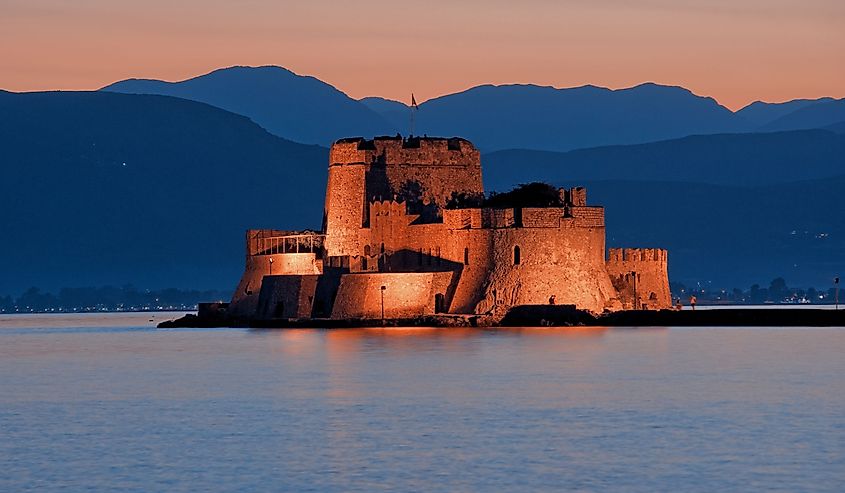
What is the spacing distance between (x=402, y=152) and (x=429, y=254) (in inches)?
326

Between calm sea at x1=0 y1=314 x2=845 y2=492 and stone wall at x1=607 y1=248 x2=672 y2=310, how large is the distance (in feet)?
22.7

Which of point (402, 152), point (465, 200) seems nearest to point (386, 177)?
point (402, 152)

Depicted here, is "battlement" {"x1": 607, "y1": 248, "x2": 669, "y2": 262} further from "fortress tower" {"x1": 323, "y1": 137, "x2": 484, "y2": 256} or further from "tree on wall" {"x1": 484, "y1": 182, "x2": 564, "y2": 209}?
"fortress tower" {"x1": 323, "y1": 137, "x2": 484, "y2": 256}

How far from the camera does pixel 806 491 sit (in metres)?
32.4

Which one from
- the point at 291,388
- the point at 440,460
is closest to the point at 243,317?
the point at 291,388

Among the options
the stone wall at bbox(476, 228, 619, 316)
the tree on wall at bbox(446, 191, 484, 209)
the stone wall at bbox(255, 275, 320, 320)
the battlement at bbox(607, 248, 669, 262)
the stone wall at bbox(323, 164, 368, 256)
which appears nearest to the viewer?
the stone wall at bbox(476, 228, 619, 316)

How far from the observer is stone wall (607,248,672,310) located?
8362cm

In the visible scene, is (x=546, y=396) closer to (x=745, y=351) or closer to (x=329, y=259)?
(x=745, y=351)

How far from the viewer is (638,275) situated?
3327 inches

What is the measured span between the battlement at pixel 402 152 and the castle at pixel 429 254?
0.05 metres

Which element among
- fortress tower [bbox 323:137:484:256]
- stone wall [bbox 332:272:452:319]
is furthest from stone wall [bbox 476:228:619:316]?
fortress tower [bbox 323:137:484:256]

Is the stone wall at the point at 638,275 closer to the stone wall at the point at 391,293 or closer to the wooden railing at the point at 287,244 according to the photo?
the stone wall at the point at 391,293

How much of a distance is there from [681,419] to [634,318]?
121 ft

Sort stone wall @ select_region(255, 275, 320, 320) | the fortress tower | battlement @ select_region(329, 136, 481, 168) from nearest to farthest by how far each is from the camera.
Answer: stone wall @ select_region(255, 275, 320, 320) < the fortress tower < battlement @ select_region(329, 136, 481, 168)
